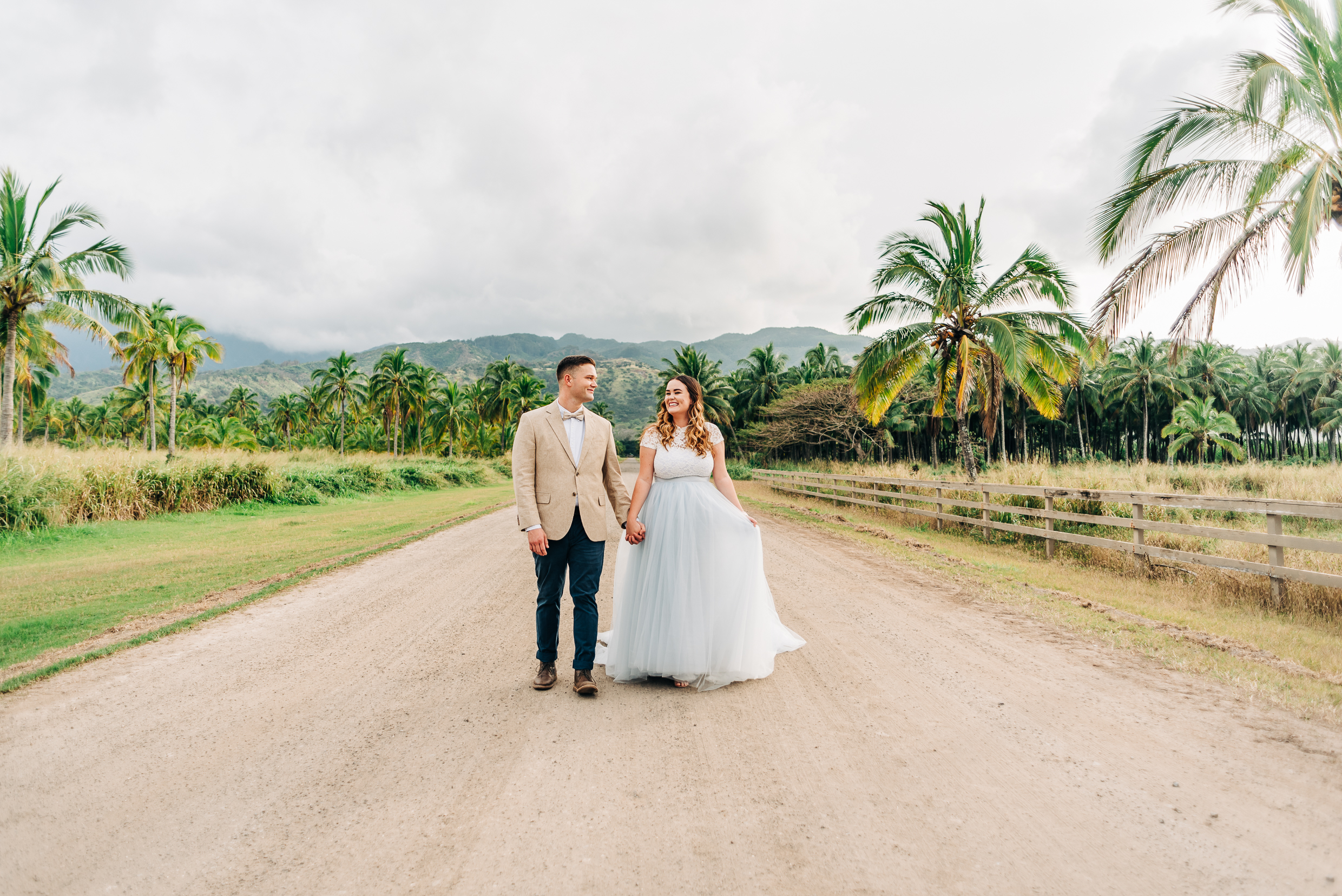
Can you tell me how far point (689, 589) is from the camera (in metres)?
4.30

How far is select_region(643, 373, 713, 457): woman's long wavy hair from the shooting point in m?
4.48

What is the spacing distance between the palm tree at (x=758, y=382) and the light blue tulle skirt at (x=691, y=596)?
55.4m

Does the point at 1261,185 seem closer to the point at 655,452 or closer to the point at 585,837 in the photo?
the point at 655,452

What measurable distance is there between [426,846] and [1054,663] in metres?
4.35

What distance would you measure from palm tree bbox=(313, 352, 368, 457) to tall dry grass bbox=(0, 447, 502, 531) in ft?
94.2

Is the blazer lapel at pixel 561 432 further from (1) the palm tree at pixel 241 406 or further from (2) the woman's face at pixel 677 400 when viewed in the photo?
(1) the palm tree at pixel 241 406

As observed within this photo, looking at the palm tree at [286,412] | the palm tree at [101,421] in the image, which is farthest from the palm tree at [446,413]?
the palm tree at [101,421]

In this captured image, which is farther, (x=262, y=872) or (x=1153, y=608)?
(x=1153, y=608)

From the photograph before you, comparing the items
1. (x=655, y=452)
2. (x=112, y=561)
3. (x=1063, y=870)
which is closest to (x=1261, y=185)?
(x=655, y=452)

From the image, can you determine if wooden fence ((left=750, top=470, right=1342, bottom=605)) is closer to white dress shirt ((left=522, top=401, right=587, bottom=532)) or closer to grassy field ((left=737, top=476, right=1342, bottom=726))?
grassy field ((left=737, top=476, right=1342, bottom=726))

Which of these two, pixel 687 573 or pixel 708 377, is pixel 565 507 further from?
pixel 708 377

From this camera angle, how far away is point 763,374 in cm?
6322

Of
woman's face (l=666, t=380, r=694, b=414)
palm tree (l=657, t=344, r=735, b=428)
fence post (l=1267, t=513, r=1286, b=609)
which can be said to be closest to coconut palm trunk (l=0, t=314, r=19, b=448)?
woman's face (l=666, t=380, r=694, b=414)

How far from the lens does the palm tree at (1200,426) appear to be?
45219mm
